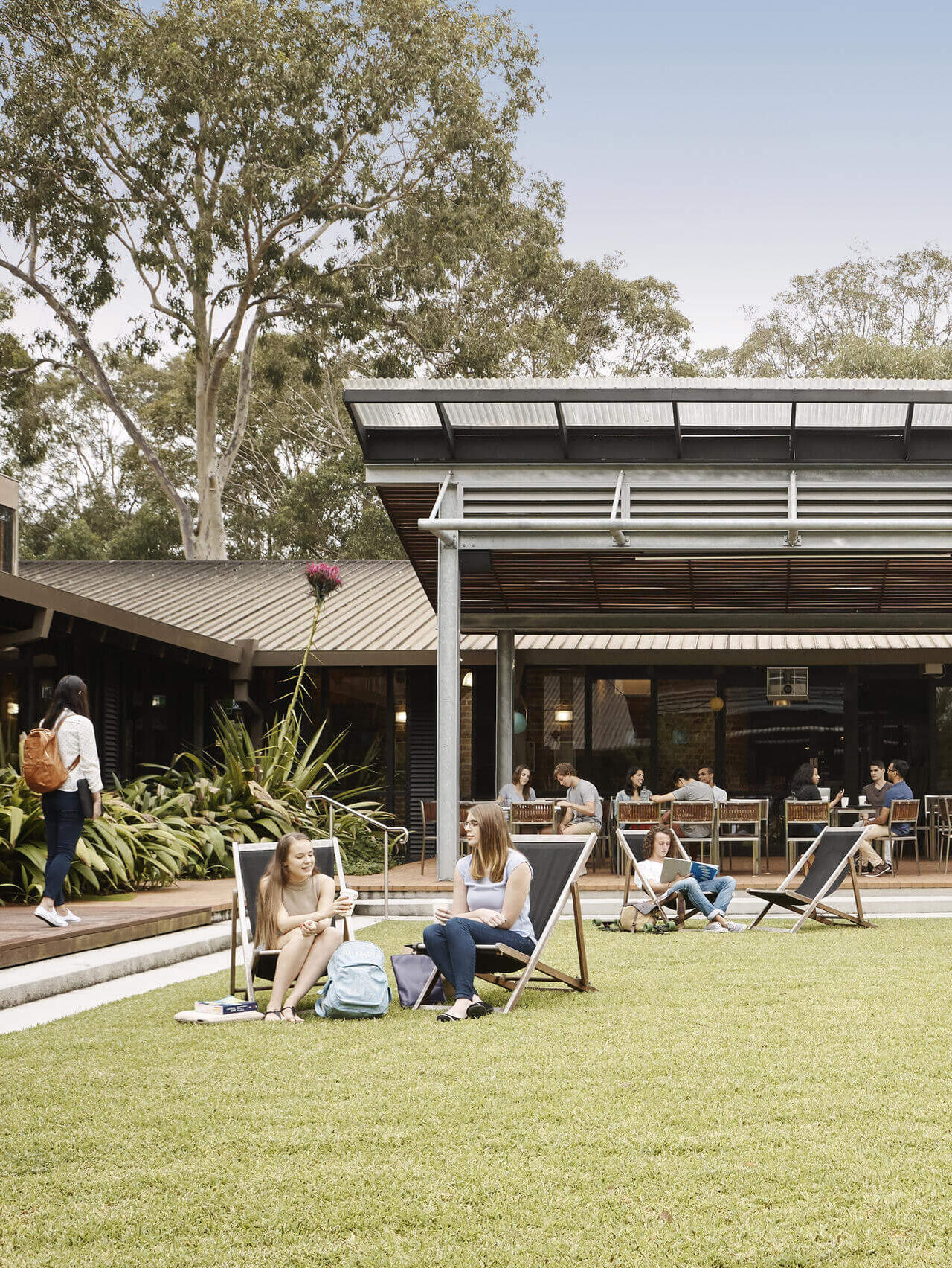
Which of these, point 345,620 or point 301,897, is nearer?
point 301,897

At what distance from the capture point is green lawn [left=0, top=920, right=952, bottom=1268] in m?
2.63

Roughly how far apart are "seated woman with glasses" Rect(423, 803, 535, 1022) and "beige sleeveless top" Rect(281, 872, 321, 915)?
568mm

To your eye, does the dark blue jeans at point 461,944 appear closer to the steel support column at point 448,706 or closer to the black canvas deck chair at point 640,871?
the black canvas deck chair at point 640,871

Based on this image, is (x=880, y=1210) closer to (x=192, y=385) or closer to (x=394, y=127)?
(x=394, y=127)

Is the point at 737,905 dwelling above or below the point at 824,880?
below

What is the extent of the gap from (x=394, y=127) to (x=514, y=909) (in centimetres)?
1940

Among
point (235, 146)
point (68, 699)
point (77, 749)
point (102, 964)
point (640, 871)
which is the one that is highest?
point (235, 146)

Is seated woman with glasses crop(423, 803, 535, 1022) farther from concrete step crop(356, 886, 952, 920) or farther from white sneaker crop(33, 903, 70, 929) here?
concrete step crop(356, 886, 952, 920)

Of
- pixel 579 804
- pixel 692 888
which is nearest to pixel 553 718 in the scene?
pixel 579 804

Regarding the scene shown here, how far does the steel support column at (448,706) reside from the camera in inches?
396

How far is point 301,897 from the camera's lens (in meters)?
5.69

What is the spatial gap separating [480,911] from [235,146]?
62.5ft

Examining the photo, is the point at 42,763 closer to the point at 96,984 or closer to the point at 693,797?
the point at 96,984

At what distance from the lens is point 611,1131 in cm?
334
